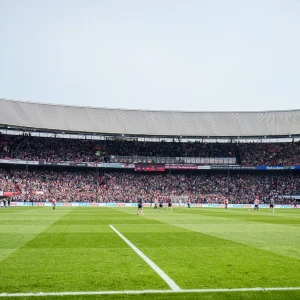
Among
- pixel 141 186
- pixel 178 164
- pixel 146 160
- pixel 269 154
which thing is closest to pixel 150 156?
pixel 146 160

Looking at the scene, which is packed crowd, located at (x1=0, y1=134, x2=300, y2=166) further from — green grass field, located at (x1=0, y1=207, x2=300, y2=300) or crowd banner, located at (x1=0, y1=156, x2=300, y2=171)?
green grass field, located at (x1=0, y1=207, x2=300, y2=300)

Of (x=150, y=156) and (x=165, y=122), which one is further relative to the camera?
(x=150, y=156)

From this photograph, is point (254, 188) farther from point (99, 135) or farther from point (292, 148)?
point (99, 135)

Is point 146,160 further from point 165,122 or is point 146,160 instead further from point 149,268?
point 149,268

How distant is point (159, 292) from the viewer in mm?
7402

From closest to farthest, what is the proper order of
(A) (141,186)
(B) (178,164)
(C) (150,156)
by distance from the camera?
(A) (141,186) < (B) (178,164) < (C) (150,156)

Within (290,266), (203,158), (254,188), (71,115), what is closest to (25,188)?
(71,115)

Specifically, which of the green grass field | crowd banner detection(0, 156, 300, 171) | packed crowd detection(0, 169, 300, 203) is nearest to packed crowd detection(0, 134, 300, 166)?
crowd banner detection(0, 156, 300, 171)

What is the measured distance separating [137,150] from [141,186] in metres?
9.26

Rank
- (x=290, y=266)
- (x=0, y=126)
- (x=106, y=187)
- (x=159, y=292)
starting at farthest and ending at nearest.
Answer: (x=106, y=187) → (x=0, y=126) → (x=290, y=266) → (x=159, y=292)

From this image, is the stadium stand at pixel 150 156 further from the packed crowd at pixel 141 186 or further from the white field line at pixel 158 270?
the white field line at pixel 158 270

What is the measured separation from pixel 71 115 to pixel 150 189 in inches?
813

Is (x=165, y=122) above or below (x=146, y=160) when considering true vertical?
above

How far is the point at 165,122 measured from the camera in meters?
81.2
